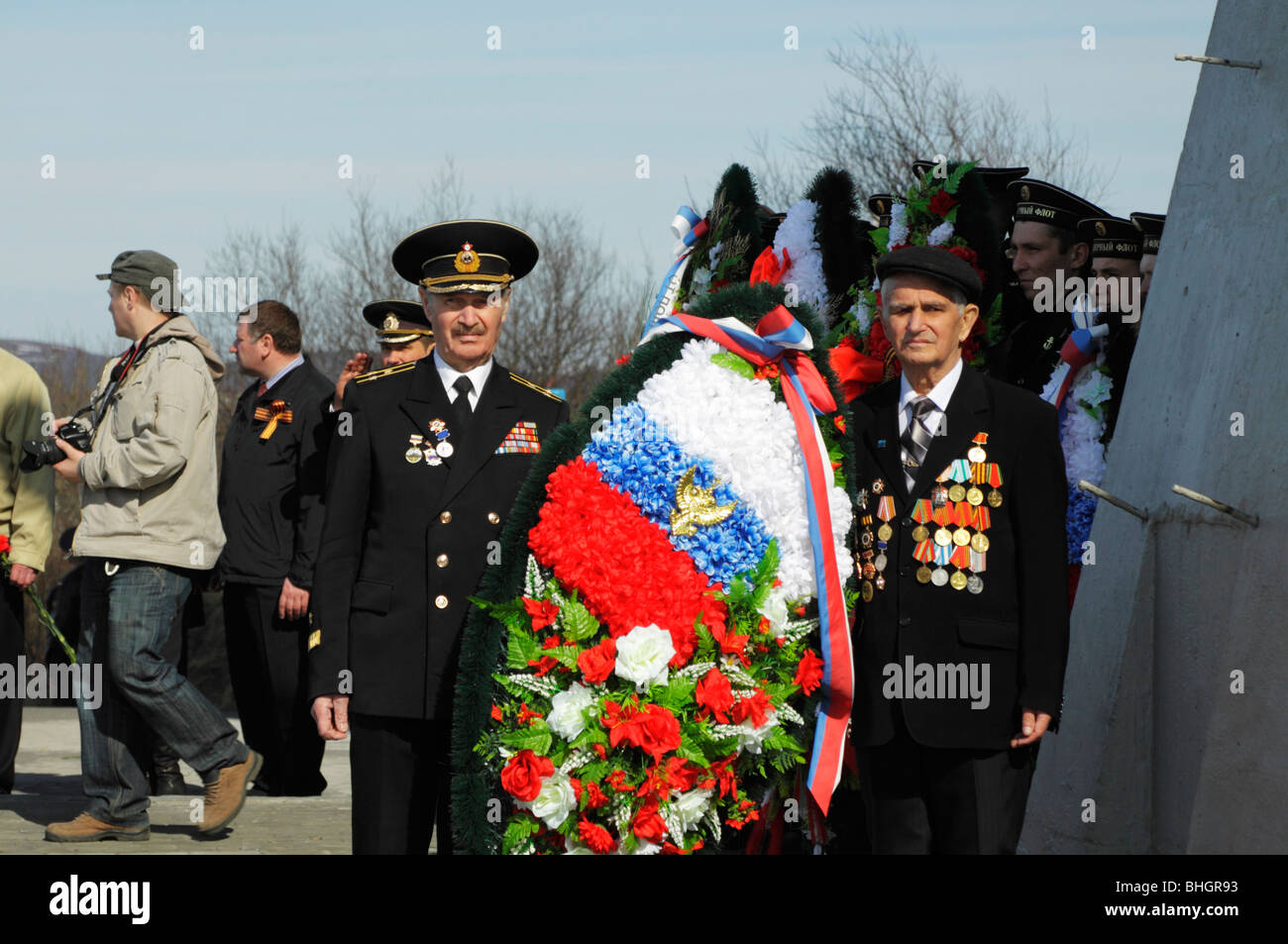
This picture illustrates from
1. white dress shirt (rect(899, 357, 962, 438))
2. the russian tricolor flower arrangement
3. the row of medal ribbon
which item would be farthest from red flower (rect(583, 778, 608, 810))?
white dress shirt (rect(899, 357, 962, 438))

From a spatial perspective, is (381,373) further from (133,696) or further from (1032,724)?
(133,696)

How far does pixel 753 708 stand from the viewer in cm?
410

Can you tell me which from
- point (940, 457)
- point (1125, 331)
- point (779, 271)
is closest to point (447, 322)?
point (940, 457)

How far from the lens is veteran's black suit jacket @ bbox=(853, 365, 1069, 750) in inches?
162

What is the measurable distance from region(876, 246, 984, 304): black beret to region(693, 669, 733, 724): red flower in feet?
3.90

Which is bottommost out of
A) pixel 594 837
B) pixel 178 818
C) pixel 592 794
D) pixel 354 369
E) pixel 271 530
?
pixel 178 818

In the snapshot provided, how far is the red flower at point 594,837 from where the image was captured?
4.02 meters

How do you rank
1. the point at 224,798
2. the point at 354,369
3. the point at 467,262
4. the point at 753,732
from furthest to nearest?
1. the point at 354,369
2. the point at 224,798
3. the point at 467,262
4. the point at 753,732

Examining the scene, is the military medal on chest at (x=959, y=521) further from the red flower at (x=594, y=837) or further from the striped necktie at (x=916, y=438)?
the red flower at (x=594, y=837)

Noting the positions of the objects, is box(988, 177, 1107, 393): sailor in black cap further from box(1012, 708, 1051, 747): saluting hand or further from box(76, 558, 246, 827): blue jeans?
box(76, 558, 246, 827): blue jeans

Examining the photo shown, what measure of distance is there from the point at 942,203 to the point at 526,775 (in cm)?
301

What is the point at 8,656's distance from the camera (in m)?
7.62

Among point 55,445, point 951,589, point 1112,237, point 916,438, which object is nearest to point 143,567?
point 55,445

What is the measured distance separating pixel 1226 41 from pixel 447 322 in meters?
3.02
